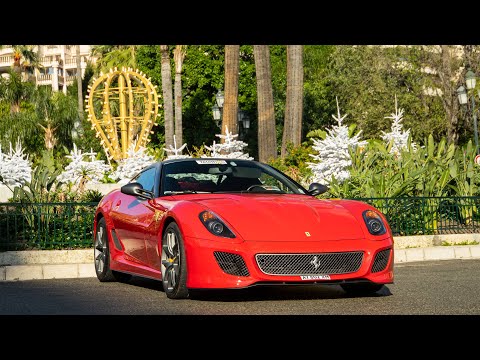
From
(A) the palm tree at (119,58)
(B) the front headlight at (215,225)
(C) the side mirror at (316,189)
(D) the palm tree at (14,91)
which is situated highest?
(A) the palm tree at (119,58)

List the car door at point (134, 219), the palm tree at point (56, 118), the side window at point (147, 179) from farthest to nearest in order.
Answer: the palm tree at point (56, 118) < the side window at point (147, 179) < the car door at point (134, 219)

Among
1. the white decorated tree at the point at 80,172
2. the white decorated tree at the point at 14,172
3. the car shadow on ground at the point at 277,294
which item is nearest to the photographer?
the car shadow on ground at the point at 277,294

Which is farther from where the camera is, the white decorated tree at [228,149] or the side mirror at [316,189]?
the white decorated tree at [228,149]

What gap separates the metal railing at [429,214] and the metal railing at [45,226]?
15.6 ft

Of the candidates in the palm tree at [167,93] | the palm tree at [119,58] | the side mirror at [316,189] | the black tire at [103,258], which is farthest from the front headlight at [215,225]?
the palm tree at [119,58]

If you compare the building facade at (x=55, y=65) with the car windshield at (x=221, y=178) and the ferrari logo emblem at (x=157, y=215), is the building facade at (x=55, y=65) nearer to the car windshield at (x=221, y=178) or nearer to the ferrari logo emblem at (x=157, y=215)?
the car windshield at (x=221, y=178)

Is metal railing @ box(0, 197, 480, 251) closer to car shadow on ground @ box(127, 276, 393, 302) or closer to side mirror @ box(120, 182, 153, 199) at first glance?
car shadow on ground @ box(127, 276, 393, 302)

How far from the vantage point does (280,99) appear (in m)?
71.2

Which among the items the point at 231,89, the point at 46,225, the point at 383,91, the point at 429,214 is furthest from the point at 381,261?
the point at 383,91

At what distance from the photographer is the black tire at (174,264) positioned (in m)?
10.6

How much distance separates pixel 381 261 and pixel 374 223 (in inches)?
14.7
